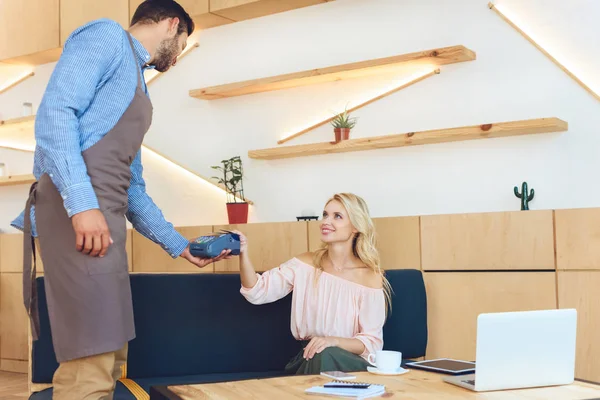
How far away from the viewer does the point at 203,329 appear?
3109 mm

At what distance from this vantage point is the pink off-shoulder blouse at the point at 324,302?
306 centimetres

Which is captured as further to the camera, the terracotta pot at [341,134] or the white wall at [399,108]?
the terracotta pot at [341,134]

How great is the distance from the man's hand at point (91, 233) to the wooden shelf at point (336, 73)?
8.97 ft

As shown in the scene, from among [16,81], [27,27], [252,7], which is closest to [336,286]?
[252,7]

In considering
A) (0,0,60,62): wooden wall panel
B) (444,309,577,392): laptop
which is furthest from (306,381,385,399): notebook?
(0,0,60,62): wooden wall panel

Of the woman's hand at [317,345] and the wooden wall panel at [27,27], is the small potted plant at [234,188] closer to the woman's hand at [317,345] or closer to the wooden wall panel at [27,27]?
the wooden wall panel at [27,27]

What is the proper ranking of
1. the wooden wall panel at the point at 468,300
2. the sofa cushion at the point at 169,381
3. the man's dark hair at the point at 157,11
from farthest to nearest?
the wooden wall panel at the point at 468,300, the sofa cushion at the point at 169,381, the man's dark hair at the point at 157,11

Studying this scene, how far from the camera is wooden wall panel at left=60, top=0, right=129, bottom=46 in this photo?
17.9 ft

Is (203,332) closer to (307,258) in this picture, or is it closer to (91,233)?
(307,258)

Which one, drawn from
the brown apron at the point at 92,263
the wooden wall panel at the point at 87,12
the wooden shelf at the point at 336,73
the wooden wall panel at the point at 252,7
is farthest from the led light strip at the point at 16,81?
the brown apron at the point at 92,263

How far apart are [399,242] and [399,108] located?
0.95m

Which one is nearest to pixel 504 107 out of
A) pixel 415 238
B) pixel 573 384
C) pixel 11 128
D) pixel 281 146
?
pixel 415 238

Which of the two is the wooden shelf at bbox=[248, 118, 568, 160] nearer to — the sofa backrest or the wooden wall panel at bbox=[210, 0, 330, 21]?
the wooden wall panel at bbox=[210, 0, 330, 21]

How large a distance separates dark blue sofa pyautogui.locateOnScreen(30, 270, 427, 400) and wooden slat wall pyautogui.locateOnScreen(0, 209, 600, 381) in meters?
0.52
